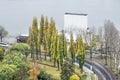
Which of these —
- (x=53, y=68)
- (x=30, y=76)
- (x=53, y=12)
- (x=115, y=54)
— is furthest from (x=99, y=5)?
(x=30, y=76)

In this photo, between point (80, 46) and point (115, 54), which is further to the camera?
point (115, 54)

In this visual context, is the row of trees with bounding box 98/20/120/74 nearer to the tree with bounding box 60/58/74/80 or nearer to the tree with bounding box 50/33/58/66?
the tree with bounding box 50/33/58/66

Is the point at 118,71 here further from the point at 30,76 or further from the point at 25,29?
the point at 25,29

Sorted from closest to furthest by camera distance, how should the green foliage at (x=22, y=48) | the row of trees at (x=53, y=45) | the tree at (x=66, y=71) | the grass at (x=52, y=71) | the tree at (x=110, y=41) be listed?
the tree at (x=66, y=71) → the grass at (x=52, y=71) → the row of trees at (x=53, y=45) → the green foliage at (x=22, y=48) → the tree at (x=110, y=41)

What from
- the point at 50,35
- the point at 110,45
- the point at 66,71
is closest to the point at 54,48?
the point at 50,35

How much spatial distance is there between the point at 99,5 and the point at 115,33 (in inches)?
636

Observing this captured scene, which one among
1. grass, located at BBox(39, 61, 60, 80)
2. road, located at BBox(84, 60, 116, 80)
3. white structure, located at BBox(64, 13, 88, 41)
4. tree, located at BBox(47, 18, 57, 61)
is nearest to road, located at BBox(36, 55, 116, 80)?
road, located at BBox(84, 60, 116, 80)

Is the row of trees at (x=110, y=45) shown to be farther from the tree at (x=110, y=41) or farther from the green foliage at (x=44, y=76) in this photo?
the green foliage at (x=44, y=76)

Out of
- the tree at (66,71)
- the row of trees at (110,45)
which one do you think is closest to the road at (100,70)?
the row of trees at (110,45)

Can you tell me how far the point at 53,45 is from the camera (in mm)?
18203

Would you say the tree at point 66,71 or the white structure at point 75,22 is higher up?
the white structure at point 75,22

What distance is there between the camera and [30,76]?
49.2 ft

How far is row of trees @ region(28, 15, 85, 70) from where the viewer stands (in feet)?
58.4

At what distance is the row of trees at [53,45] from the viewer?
17.8 m
